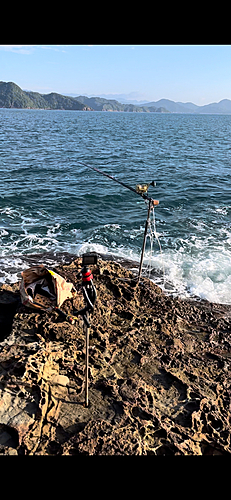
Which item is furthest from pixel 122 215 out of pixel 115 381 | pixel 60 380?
Result: pixel 60 380

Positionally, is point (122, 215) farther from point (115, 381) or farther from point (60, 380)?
point (60, 380)

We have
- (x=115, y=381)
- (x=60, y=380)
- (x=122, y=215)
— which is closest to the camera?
(x=60, y=380)

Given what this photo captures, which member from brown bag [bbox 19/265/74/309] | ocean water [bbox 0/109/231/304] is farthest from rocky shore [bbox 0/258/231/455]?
ocean water [bbox 0/109/231/304]

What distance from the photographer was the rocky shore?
4.73 m

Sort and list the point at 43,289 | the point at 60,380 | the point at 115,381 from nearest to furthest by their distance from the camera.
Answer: the point at 60,380 < the point at 115,381 < the point at 43,289

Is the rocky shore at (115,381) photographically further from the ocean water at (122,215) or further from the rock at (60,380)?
the ocean water at (122,215)

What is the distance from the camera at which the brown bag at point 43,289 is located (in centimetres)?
711

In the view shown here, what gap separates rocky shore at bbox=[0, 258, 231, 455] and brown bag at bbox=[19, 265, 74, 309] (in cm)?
20

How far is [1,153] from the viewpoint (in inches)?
1337

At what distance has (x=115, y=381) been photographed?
5805 mm

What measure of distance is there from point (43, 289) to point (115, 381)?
2.60 metres
